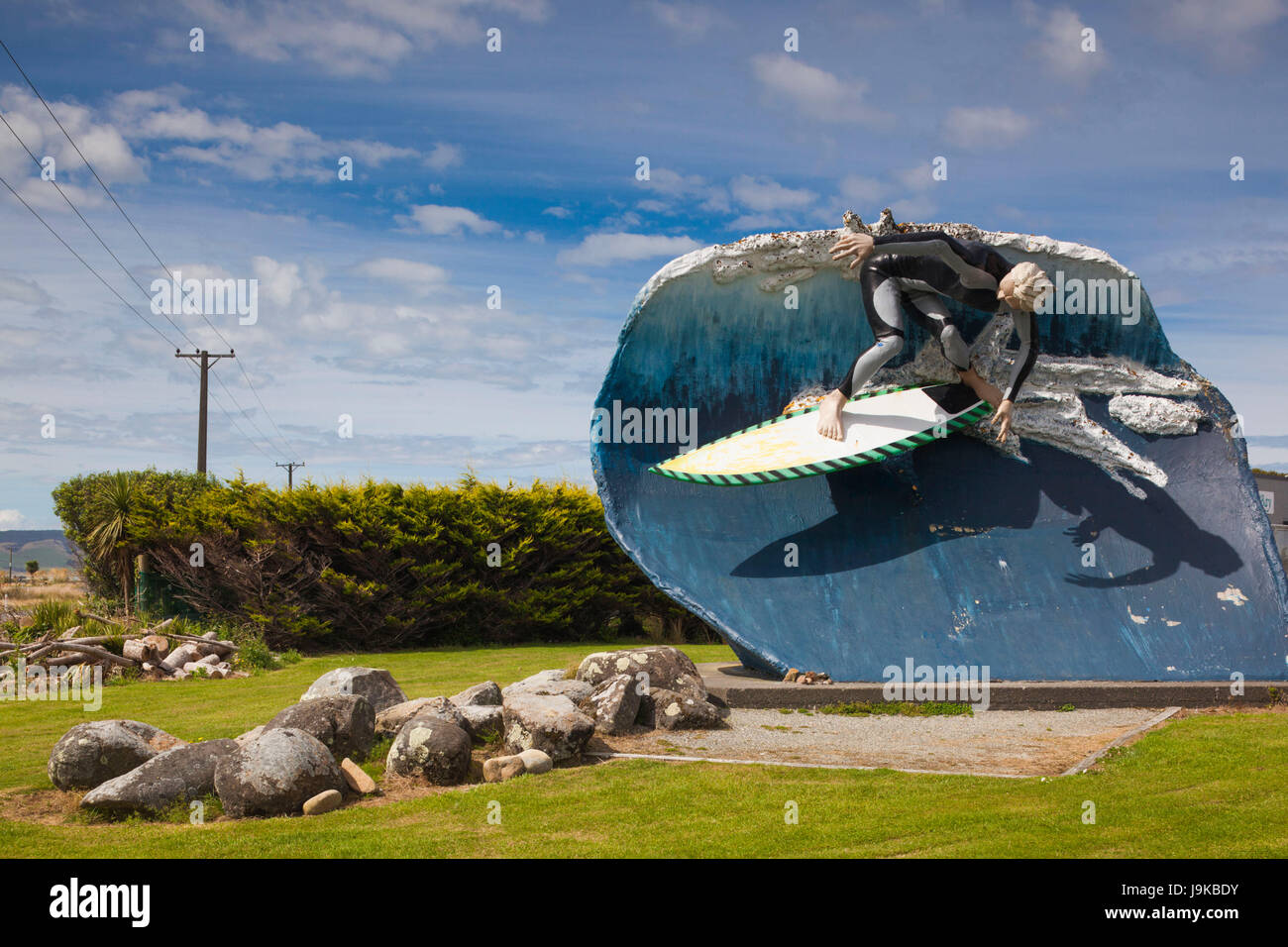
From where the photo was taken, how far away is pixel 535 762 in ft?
21.0

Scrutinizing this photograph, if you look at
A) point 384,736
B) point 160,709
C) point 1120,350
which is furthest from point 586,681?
point 1120,350

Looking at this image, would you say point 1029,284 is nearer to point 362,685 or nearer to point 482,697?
point 482,697

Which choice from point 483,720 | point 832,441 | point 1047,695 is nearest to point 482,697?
point 483,720

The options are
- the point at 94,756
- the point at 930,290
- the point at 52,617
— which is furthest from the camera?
the point at 52,617

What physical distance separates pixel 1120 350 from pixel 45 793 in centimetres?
994

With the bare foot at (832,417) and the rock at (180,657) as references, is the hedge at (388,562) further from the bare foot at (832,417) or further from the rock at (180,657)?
the bare foot at (832,417)

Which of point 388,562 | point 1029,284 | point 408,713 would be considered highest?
point 1029,284

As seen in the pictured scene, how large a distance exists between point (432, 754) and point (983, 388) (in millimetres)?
6334

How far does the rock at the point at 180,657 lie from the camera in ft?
40.8

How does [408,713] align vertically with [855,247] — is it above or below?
below

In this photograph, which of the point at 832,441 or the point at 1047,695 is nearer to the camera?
the point at 1047,695

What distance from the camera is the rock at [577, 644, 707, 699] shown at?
27.0 ft

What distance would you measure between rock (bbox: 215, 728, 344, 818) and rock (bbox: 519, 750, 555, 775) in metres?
1.12

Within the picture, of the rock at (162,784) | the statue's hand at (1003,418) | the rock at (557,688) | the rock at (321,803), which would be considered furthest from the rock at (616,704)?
the statue's hand at (1003,418)
